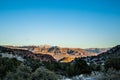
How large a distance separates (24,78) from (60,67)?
7129 cm

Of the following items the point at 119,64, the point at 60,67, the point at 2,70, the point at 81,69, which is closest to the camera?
the point at 2,70

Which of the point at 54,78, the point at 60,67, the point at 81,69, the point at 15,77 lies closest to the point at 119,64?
the point at 81,69

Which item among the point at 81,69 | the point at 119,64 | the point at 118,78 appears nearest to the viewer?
the point at 118,78

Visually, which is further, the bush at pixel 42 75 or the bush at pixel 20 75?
the bush at pixel 42 75

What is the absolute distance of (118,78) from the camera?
31.0 meters

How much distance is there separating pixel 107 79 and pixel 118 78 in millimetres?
1698

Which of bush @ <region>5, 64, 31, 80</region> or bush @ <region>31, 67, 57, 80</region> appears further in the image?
bush @ <region>31, 67, 57, 80</region>

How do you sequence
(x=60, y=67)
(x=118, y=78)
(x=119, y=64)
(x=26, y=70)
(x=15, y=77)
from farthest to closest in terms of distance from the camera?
(x=60, y=67), (x=119, y=64), (x=26, y=70), (x=15, y=77), (x=118, y=78)

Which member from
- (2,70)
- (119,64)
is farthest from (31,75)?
(119,64)

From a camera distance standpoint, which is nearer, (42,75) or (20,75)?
(20,75)

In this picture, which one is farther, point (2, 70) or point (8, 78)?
point (2, 70)

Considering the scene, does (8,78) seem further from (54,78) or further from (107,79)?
(107,79)

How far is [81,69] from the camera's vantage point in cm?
6781

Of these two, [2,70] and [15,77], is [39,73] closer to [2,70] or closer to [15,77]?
[15,77]
